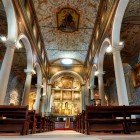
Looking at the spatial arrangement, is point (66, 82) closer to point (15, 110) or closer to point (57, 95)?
Answer: point (57, 95)

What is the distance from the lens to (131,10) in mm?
11289

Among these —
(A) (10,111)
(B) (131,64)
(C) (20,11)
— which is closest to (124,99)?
(A) (10,111)

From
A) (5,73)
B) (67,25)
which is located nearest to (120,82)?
(5,73)

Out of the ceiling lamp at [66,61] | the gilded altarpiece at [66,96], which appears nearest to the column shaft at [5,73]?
the ceiling lamp at [66,61]

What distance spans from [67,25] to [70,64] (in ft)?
24.0

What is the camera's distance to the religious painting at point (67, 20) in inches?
581

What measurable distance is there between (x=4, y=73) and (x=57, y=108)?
15052 mm

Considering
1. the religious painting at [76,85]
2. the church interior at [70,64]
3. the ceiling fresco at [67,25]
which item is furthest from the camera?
the religious painting at [76,85]

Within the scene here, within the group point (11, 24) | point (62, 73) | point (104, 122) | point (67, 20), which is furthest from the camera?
point (62, 73)

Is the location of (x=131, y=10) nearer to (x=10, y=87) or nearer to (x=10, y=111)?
(x=10, y=111)

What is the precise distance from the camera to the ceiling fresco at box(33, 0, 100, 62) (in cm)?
1380

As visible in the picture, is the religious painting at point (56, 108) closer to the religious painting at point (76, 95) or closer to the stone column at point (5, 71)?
the religious painting at point (76, 95)

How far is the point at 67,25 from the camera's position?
16.3 m

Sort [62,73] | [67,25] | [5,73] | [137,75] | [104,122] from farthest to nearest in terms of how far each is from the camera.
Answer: [62,73] → [67,25] → [137,75] → [5,73] → [104,122]
